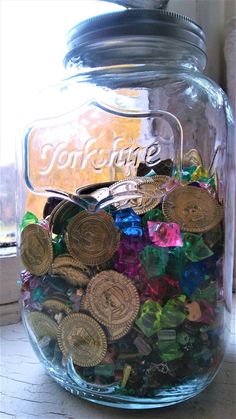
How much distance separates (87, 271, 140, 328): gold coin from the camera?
0.34 metres

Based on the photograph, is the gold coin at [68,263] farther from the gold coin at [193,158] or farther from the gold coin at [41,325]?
the gold coin at [193,158]

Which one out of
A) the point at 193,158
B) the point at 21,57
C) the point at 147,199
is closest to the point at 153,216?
the point at 147,199

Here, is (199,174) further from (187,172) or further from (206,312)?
(206,312)

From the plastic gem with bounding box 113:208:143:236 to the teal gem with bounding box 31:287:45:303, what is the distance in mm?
103

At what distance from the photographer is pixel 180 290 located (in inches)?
13.5

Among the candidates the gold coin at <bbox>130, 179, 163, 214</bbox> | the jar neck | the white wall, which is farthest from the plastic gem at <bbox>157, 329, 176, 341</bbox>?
the white wall

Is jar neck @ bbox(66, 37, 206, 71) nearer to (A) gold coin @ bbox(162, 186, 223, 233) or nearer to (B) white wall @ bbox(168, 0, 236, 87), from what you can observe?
(A) gold coin @ bbox(162, 186, 223, 233)

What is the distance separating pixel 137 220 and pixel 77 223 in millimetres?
55

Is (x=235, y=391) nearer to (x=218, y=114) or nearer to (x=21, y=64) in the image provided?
(x=218, y=114)

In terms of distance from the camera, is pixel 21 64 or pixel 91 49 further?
pixel 21 64

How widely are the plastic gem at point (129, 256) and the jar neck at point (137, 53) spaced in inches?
7.0

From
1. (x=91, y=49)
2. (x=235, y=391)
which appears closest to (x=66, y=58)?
(x=91, y=49)

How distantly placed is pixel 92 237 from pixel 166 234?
66 millimetres

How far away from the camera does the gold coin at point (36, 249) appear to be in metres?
0.38
